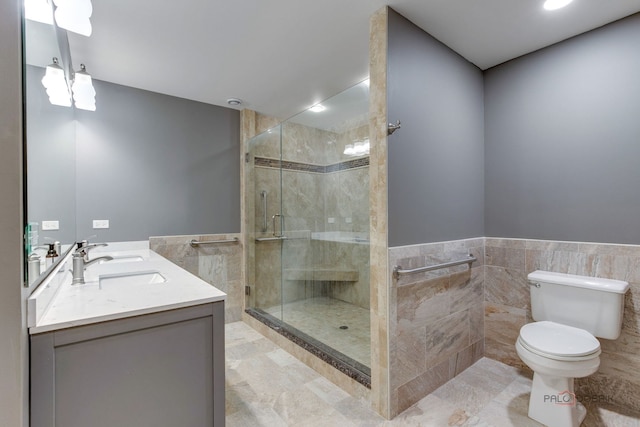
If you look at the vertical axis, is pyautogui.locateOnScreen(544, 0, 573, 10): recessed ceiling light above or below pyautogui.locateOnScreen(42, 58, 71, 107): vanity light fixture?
above

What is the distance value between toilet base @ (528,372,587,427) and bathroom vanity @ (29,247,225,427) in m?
1.74

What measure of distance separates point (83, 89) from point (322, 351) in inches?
98.6

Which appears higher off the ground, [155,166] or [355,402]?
[155,166]

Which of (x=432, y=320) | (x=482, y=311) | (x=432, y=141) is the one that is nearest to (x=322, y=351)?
(x=432, y=320)

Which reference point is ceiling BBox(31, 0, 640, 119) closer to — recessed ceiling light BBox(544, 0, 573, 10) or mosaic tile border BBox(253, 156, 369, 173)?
recessed ceiling light BBox(544, 0, 573, 10)

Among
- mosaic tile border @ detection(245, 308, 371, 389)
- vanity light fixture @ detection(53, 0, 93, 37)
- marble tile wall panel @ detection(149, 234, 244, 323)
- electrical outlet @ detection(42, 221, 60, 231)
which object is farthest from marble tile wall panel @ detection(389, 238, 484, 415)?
marble tile wall panel @ detection(149, 234, 244, 323)

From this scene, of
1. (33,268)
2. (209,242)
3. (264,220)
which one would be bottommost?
(209,242)

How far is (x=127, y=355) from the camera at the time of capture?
1.02 meters

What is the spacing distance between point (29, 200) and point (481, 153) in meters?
2.76

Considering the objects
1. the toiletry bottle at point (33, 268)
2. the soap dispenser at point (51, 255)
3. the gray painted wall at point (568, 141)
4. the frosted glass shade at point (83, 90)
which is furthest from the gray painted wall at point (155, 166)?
the gray painted wall at point (568, 141)

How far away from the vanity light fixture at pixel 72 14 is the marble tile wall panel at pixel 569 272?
290 cm

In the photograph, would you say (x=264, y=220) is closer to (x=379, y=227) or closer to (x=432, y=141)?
(x=379, y=227)

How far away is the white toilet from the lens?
1.54 metres

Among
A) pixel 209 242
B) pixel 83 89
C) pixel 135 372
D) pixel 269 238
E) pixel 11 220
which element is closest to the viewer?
pixel 11 220
